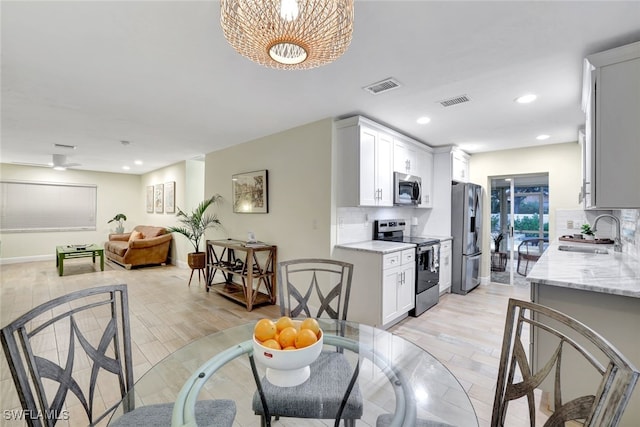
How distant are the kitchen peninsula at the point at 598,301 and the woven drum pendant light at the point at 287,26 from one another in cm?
186

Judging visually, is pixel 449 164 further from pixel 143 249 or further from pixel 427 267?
pixel 143 249

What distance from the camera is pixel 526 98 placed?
2.69 meters

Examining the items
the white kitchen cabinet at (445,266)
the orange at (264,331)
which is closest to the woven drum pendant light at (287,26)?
the orange at (264,331)

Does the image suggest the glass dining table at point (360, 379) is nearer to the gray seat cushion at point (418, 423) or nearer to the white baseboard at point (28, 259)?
the gray seat cushion at point (418, 423)

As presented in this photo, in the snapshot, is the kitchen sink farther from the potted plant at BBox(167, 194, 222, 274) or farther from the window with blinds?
the window with blinds

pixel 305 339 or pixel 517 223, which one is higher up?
pixel 517 223

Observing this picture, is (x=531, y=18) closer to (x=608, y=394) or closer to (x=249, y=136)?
(x=608, y=394)

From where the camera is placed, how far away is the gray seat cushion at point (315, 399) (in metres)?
1.24

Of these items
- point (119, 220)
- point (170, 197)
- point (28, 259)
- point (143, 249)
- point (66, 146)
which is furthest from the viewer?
point (119, 220)

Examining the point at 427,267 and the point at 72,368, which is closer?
the point at 72,368

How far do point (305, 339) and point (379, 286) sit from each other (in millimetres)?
2060

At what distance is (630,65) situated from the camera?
173cm

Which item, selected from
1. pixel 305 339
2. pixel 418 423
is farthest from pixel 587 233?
pixel 305 339

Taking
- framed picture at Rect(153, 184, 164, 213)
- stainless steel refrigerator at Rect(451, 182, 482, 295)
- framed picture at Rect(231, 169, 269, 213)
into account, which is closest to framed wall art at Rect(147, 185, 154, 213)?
framed picture at Rect(153, 184, 164, 213)
